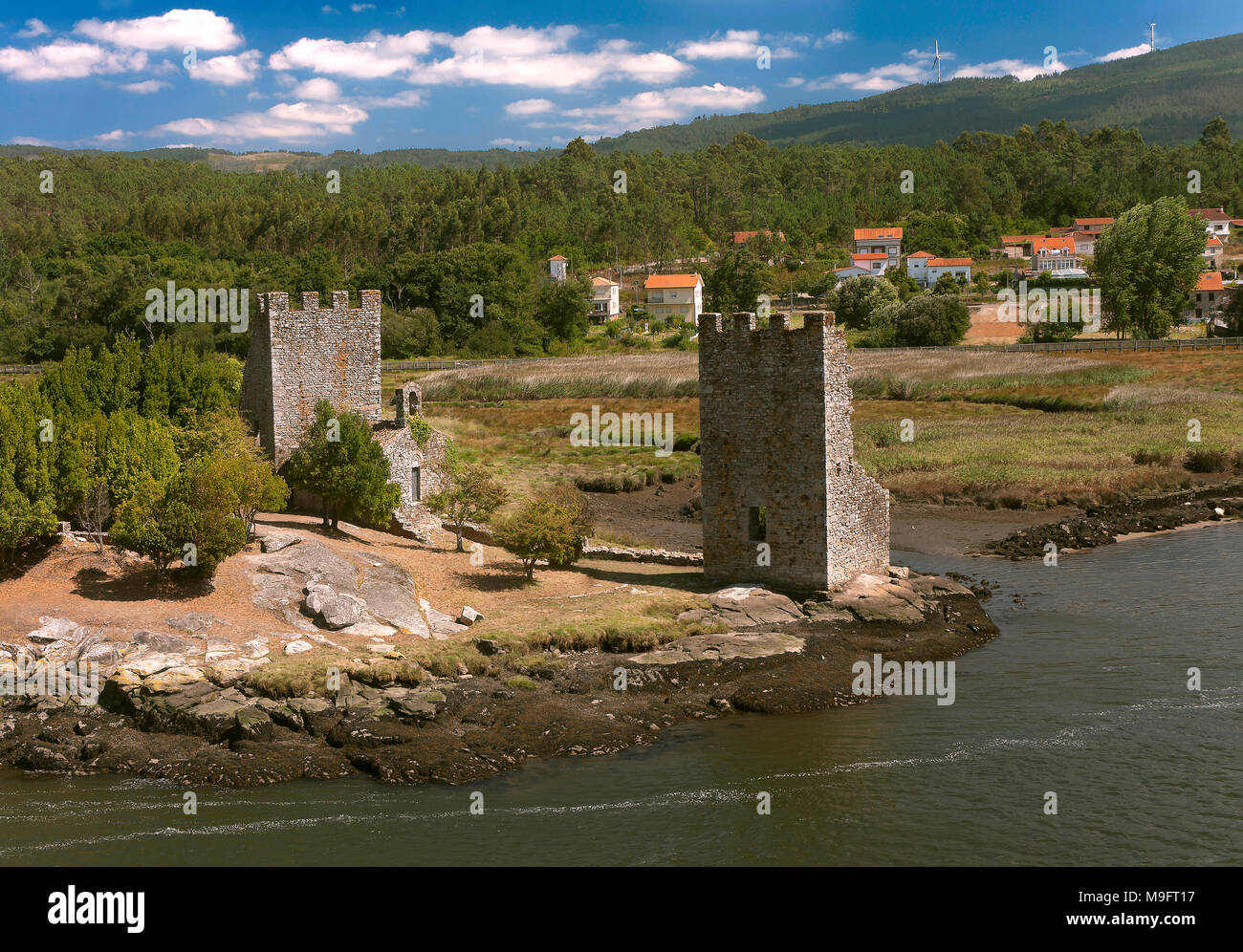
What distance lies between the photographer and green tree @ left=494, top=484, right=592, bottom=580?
3039 cm

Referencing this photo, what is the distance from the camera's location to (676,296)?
11594 cm

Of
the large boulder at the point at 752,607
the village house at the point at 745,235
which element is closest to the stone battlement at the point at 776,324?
the large boulder at the point at 752,607

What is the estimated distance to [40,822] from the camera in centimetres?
1950

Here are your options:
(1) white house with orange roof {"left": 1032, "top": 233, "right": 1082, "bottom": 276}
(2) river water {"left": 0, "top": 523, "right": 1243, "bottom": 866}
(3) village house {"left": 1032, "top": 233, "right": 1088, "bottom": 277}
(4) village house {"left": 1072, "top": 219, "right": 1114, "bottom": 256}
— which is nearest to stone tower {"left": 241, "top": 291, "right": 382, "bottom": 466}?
(2) river water {"left": 0, "top": 523, "right": 1243, "bottom": 866}

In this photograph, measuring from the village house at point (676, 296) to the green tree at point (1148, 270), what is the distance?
37462 mm

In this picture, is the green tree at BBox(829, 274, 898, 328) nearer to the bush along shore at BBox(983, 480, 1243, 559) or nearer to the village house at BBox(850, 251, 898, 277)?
the village house at BBox(850, 251, 898, 277)

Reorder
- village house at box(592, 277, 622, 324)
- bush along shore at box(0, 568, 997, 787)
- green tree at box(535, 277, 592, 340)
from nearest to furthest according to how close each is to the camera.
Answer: bush along shore at box(0, 568, 997, 787), green tree at box(535, 277, 592, 340), village house at box(592, 277, 622, 324)

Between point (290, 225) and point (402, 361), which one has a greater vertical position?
point (290, 225)

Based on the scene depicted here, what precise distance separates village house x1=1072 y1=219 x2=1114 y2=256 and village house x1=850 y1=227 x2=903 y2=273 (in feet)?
66.5

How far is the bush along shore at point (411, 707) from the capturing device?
2164 cm

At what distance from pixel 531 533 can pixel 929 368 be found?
50.0 metres

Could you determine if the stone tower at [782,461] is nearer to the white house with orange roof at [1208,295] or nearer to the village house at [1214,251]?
the white house with orange roof at [1208,295]
